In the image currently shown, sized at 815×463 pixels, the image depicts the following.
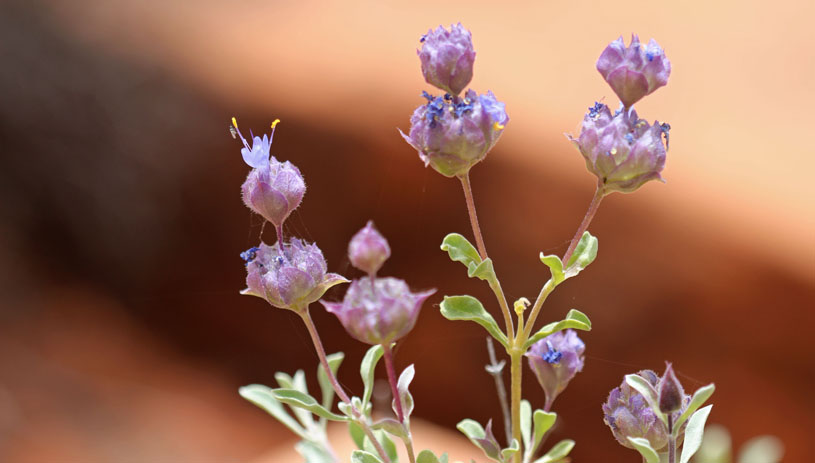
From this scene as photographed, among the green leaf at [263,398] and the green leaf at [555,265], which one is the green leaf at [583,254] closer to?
the green leaf at [555,265]

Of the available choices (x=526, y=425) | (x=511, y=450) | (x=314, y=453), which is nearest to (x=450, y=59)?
(x=511, y=450)

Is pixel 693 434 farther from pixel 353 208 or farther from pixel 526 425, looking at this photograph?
pixel 353 208

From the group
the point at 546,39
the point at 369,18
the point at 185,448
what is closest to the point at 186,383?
the point at 185,448

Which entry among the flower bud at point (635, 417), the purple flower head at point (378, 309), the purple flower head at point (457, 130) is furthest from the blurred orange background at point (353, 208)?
the purple flower head at point (378, 309)

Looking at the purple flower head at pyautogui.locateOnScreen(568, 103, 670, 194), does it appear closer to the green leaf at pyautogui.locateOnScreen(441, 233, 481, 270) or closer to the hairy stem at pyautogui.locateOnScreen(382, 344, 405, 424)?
the green leaf at pyautogui.locateOnScreen(441, 233, 481, 270)

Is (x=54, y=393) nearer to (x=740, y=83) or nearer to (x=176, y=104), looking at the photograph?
(x=176, y=104)

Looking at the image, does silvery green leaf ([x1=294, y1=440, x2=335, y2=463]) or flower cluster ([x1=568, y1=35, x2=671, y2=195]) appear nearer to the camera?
flower cluster ([x1=568, y1=35, x2=671, y2=195])

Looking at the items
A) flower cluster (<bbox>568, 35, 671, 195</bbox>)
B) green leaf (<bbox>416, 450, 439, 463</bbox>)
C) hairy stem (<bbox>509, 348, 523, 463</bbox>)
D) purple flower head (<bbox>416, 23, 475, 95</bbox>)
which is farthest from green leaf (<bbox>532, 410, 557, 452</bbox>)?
purple flower head (<bbox>416, 23, 475, 95</bbox>)
